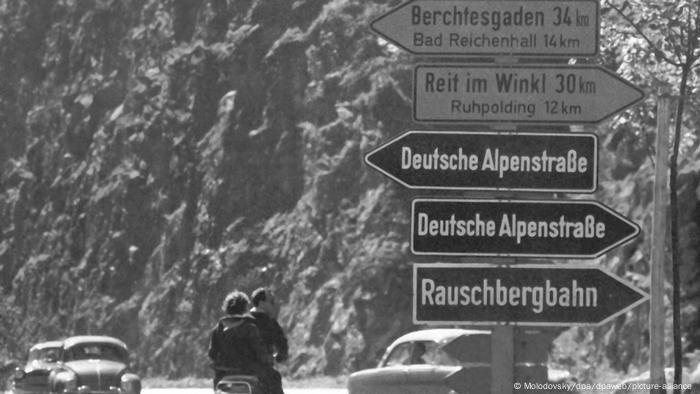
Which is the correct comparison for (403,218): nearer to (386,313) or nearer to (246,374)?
(386,313)

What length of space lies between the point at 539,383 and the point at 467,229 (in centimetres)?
90

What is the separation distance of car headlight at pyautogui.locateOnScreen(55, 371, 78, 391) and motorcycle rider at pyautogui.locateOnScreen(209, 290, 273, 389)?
11.4m

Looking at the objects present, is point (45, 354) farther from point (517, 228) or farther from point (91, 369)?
point (517, 228)

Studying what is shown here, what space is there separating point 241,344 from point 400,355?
820cm

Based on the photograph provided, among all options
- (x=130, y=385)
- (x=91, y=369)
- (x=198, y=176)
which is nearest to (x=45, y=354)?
(x=91, y=369)

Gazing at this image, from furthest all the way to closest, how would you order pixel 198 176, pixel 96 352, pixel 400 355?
1. pixel 198 176
2. pixel 96 352
3. pixel 400 355

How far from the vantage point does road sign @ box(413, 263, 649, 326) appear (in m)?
7.95

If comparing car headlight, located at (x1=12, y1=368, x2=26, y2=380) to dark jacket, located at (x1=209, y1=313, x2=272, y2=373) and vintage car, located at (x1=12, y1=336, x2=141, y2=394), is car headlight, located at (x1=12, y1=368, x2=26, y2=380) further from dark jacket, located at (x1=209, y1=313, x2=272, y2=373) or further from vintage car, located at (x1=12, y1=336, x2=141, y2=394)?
dark jacket, located at (x1=209, y1=313, x2=272, y2=373)

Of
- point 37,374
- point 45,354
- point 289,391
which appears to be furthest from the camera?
point 289,391

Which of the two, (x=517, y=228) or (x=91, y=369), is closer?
(x=517, y=228)

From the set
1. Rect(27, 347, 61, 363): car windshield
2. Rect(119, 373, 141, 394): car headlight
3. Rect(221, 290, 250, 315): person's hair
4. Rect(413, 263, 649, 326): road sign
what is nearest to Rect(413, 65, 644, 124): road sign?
Rect(413, 263, 649, 326): road sign

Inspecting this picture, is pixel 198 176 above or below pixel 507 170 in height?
above

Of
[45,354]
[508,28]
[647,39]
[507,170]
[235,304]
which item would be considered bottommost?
[45,354]

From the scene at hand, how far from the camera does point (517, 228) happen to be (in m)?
8.06
